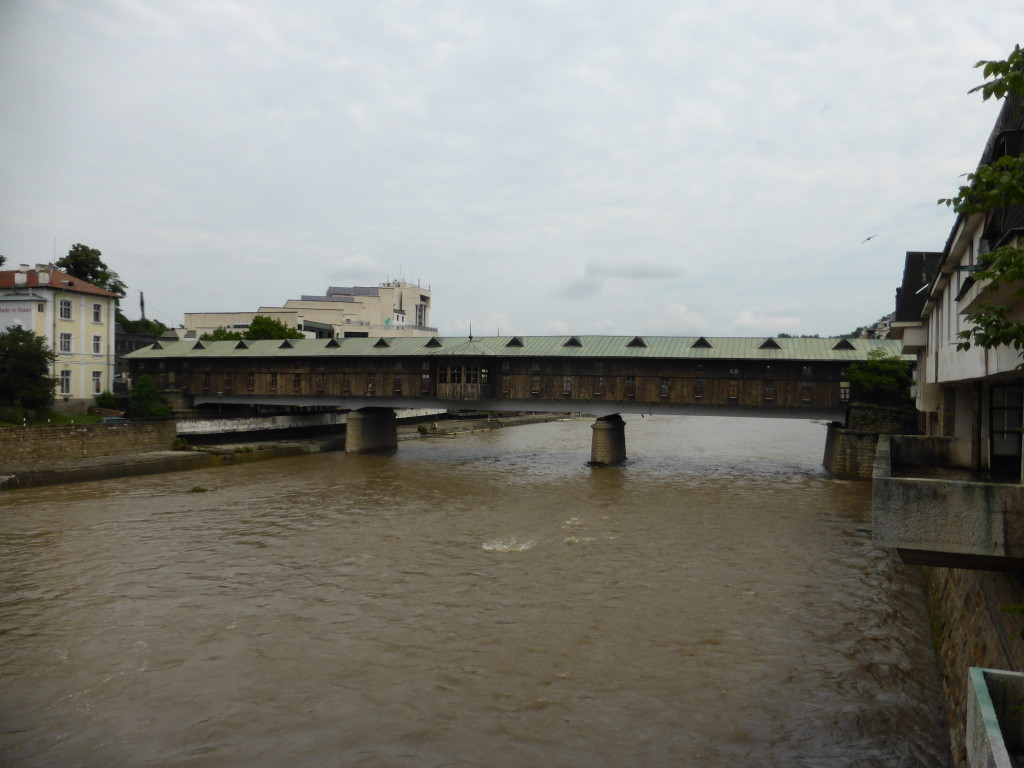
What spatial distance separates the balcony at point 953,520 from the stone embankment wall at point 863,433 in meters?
25.2

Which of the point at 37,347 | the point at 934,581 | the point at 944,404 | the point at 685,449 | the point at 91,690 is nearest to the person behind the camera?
the point at 91,690

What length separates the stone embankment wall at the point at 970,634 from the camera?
22.4 feet

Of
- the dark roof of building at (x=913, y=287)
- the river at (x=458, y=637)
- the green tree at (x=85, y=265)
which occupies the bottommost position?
the river at (x=458, y=637)

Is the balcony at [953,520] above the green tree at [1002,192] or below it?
below

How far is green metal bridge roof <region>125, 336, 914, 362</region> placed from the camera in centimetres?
3388

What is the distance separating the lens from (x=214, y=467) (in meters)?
34.6

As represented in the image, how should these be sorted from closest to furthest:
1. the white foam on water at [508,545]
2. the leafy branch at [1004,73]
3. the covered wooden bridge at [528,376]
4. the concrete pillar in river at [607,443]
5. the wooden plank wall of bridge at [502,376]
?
the leafy branch at [1004,73]
the white foam on water at [508,545]
the wooden plank wall of bridge at [502,376]
the covered wooden bridge at [528,376]
the concrete pillar in river at [607,443]

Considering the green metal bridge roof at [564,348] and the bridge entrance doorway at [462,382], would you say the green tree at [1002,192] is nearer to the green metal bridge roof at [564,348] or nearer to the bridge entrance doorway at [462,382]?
the green metal bridge roof at [564,348]

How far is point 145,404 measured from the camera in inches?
1505

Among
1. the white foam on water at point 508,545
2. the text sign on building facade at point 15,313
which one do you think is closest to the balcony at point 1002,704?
the white foam on water at point 508,545

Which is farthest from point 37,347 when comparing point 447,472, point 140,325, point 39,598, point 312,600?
point 140,325

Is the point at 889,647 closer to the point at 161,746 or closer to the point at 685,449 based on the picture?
the point at 161,746

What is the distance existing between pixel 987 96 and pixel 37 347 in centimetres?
3667

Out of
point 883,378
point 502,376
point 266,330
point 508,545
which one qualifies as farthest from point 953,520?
point 266,330
